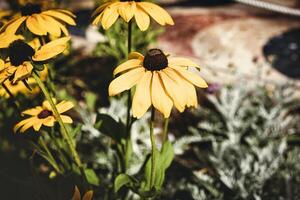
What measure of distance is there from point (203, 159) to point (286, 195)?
2.00 feet

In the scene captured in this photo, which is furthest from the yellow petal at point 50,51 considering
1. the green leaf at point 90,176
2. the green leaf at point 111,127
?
the green leaf at point 90,176

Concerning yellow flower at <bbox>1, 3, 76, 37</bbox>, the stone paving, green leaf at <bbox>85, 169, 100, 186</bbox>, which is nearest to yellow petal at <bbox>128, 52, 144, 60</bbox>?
yellow flower at <bbox>1, 3, 76, 37</bbox>

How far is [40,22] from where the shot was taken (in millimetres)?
1393

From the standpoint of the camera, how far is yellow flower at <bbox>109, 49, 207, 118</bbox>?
1115 mm

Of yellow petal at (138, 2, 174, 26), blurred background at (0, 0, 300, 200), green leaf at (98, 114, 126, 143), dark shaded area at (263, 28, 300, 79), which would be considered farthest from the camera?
dark shaded area at (263, 28, 300, 79)

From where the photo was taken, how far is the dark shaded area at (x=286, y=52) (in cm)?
389

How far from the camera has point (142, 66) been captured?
125 centimetres

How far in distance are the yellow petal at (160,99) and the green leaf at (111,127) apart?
1.87ft

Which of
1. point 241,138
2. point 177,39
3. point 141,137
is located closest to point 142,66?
point 141,137

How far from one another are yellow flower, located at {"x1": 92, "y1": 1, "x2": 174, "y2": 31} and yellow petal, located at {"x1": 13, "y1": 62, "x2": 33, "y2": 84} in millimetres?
271

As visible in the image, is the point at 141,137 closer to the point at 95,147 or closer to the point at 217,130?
the point at 95,147

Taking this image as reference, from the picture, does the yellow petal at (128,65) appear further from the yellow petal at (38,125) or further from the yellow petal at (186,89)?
the yellow petal at (38,125)

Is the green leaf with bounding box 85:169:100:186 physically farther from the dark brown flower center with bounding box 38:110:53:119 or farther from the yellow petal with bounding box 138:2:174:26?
the yellow petal with bounding box 138:2:174:26

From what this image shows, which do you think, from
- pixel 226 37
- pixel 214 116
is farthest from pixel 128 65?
pixel 226 37
